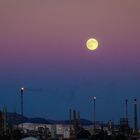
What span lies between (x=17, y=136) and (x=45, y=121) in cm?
7894

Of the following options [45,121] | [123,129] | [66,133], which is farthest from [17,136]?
[45,121]

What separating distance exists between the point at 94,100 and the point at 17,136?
160ft

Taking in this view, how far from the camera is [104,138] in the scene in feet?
115

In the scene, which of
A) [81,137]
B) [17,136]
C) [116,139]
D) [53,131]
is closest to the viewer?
[81,137]

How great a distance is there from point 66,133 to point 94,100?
21.4 meters

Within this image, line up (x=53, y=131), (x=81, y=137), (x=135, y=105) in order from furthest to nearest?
1. (x=135, y=105)
2. (x=53, y=131)
3. (x=81, y=137)

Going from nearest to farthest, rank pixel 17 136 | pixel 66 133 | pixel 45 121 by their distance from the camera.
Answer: pixel 17 136
pixel 66 133
pixel 45 121

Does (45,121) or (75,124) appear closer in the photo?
(75,124)

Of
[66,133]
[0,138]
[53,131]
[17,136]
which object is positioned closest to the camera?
[0,138]

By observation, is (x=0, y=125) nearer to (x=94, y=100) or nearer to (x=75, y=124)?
(x=75, y=124)

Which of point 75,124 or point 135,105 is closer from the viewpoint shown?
point 75,124

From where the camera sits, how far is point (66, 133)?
6419 cm

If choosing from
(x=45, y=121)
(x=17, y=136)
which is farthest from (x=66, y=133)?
(x=45, y=121)

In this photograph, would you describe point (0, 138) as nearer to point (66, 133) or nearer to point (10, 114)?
point (66, 133)
